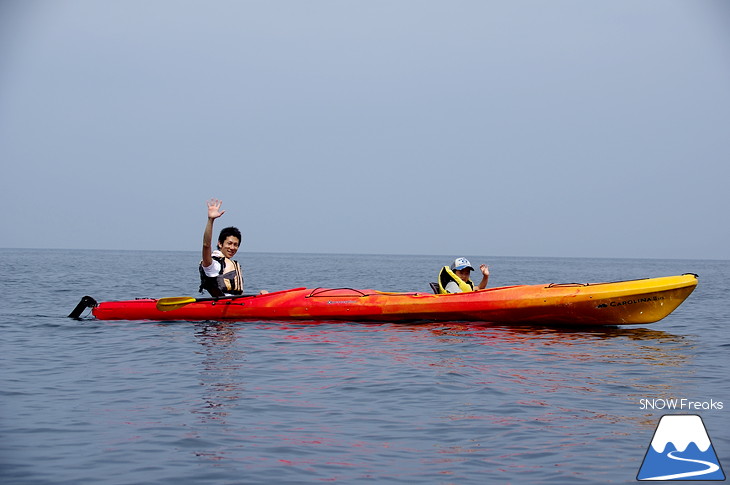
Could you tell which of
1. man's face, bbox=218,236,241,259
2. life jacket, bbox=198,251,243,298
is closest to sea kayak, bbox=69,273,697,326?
life jacket, bbox=198,251,243,298

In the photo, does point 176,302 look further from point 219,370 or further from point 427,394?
point 427,394

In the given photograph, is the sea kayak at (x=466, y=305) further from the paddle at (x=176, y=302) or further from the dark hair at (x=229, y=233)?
the dark hair at (x=229, y=233)

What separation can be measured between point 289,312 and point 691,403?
773 cm

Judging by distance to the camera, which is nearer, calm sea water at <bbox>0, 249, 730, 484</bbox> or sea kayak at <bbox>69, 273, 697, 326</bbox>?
calm sea water at <bbox>0, 249, 730, 484</bbox>

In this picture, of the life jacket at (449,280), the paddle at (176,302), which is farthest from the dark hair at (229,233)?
the life jacket at (449,280)

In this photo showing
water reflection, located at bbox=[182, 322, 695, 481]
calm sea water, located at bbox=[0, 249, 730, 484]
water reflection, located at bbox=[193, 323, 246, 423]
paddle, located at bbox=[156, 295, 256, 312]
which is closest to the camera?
calm sea water, located at bbox=[0, 249, 730, 484]

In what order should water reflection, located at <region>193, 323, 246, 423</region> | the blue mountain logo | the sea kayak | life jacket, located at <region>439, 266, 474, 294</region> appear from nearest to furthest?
the blue mountain logo
water reflection, located at <region>193, 323, 246, 423</region>
the sea kayak
life jacket, located at <region>439, 266, 474, 294</region>

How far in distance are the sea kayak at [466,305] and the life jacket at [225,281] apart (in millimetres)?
227

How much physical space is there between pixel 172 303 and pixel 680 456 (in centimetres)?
1001

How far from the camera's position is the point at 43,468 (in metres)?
5.06

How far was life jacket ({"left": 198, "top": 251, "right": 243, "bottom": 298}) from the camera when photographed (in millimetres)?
12797

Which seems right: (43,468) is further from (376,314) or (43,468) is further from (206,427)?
(376,314)

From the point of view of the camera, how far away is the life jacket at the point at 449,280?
13.4m

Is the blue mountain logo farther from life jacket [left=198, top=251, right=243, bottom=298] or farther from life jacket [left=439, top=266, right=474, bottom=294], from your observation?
life jacket [left=198, top=251, right=243, bottom=298]
